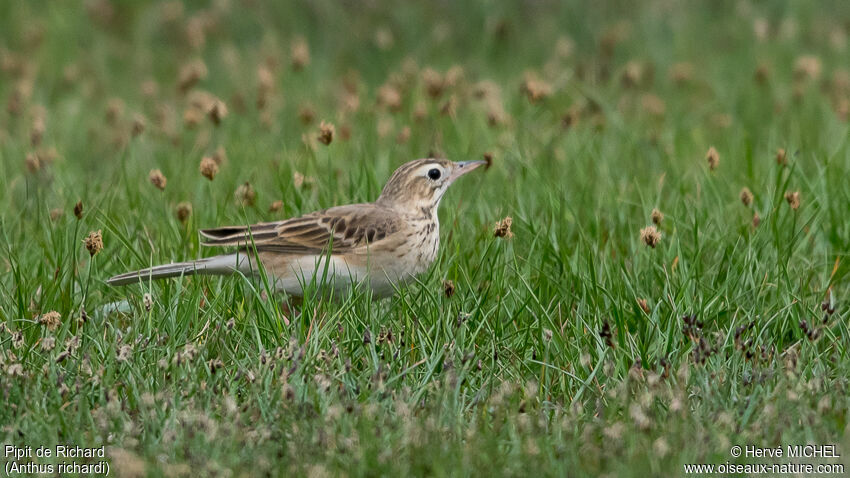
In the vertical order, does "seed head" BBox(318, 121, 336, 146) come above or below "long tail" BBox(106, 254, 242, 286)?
above

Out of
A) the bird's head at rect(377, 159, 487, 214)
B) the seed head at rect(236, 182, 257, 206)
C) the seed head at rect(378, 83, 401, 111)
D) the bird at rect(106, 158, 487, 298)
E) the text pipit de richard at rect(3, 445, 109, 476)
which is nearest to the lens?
the text pipit de richard at rect(3, 445, 109, 476)

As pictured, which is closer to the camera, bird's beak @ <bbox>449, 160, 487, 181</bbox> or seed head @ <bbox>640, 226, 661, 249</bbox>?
seed head @ <bbox>640, 226, 661, 249</bbox>

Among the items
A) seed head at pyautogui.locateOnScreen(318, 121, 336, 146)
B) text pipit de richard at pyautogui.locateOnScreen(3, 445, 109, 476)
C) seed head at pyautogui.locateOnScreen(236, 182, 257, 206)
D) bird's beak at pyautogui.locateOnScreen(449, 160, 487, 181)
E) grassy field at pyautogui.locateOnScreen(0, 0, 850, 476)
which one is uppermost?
seed head at pyautogui.locateOnScreen(318, 121, 336, 146)

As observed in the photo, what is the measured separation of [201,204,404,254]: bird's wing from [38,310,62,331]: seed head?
0.95m

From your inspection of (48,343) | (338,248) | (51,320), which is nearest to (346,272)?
(338,248)

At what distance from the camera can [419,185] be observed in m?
6.01

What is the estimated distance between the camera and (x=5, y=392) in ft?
13.9

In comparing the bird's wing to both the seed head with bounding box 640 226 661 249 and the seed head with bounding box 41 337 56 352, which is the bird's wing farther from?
the seed head with bounding box 41 337 56 352

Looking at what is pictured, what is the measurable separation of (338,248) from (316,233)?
0.46ft

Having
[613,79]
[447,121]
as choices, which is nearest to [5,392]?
[447,121]

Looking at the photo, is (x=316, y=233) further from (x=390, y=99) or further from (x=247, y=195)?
(x=390, y=99)

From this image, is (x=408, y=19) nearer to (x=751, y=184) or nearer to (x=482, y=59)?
(x=482, y=59)

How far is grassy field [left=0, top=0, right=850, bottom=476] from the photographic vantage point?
4.06m

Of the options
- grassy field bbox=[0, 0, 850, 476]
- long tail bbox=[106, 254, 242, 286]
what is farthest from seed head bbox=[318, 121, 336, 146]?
long tail bbox=[106, 254, 242, 286]
